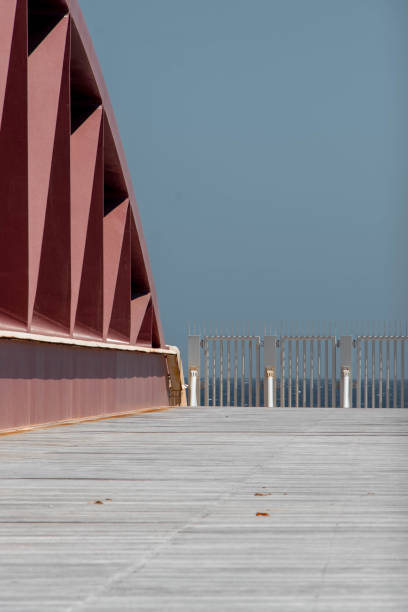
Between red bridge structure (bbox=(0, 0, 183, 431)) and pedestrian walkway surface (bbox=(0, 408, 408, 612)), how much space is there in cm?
279

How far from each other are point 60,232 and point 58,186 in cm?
45

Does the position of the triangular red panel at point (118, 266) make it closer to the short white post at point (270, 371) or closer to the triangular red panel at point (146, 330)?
the triangular red panel at point (146, 330)

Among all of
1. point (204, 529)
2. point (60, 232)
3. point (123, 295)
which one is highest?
point (60, 232)

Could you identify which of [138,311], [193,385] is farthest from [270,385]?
[138,311]

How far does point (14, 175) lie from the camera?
8914mm

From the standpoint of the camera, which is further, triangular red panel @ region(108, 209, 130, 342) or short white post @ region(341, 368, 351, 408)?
short white post @ region(341, 368, 351, 408)

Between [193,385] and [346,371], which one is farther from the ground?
[346,371]

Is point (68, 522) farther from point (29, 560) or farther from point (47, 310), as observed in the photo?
point (47, 310)

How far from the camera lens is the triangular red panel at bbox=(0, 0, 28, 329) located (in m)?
8.79

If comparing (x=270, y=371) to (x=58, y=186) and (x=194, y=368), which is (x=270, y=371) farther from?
(x=58, y=186)

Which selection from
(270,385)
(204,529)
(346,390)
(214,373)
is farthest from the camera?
(214,373)

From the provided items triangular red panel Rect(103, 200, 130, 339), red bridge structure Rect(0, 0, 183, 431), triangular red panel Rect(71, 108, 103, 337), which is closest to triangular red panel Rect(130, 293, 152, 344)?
red bridge structure Rect(0, 0, 183, 431)

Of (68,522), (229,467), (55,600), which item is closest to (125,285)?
(229,467)

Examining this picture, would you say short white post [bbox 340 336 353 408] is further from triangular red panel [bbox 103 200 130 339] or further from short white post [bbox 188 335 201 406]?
triangular red panel [bbox 103 200 130 339]
